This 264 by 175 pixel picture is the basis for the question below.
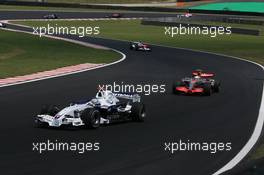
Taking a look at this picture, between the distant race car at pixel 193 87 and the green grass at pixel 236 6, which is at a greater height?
the distant race car at pixel 193 87

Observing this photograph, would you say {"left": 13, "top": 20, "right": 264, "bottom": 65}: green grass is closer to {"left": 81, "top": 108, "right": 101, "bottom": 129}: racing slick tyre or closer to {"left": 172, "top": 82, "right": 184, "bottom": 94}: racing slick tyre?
{"left": 172, "top": 82, "right": 184, "bottom": 94}: racing slick tyre

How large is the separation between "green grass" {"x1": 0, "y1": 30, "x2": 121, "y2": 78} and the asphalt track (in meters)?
4.04

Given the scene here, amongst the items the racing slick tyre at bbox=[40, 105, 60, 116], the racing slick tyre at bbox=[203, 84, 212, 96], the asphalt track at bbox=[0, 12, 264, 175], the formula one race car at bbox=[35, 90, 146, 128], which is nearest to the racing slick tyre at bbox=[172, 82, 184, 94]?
the asphalt track at bbox=[0, 12, 264, 175]

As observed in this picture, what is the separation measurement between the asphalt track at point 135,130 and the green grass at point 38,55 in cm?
404

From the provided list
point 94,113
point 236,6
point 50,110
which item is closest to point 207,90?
point 94,113

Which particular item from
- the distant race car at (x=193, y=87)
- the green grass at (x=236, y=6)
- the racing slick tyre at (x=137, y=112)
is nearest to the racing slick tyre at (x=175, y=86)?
the distant race car at (x=193, y=87)

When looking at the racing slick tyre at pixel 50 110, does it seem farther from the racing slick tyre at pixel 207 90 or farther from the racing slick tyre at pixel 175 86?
the racing slick tyre at pixel 207 90

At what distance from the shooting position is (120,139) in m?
13.3

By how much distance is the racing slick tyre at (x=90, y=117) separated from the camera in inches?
562

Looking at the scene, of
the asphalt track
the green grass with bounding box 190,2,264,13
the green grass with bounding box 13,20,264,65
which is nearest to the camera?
the asphalt track

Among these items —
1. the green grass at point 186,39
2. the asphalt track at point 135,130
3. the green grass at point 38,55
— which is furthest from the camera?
the green grass at point 186,39

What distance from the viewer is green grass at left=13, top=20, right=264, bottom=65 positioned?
5119cm

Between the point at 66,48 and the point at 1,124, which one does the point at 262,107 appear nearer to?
the point at 1,124

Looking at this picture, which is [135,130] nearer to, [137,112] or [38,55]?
[137,112]
